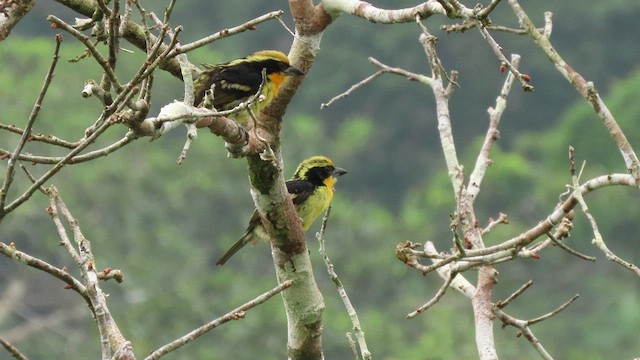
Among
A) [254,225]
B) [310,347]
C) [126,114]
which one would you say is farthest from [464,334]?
[126,114]

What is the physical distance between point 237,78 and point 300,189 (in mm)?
1538

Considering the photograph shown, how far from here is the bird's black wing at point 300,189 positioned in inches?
263

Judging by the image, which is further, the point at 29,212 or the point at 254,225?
the point at 29,212

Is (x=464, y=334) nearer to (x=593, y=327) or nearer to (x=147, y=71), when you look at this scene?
(x=593, y=327)

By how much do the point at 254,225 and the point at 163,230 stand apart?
47.2 feet

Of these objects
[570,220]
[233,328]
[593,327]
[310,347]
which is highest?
[593,327]

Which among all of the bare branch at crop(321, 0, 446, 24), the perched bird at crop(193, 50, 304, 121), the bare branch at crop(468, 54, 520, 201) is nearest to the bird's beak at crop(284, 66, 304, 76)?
the perched bird at crop(193, 50, 304, 121)

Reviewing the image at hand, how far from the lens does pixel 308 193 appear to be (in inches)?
268

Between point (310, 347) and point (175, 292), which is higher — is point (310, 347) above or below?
below

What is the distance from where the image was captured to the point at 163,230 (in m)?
21.2

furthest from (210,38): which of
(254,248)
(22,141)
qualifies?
(254,248)

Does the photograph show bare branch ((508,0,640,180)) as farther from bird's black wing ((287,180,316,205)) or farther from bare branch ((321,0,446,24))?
bird's black wing ((287,180,316,205))

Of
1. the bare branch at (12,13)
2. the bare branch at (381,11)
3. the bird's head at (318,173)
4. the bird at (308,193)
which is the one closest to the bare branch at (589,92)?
the bare branch at (381,11)

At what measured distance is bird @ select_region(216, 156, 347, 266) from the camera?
21.9 feet
